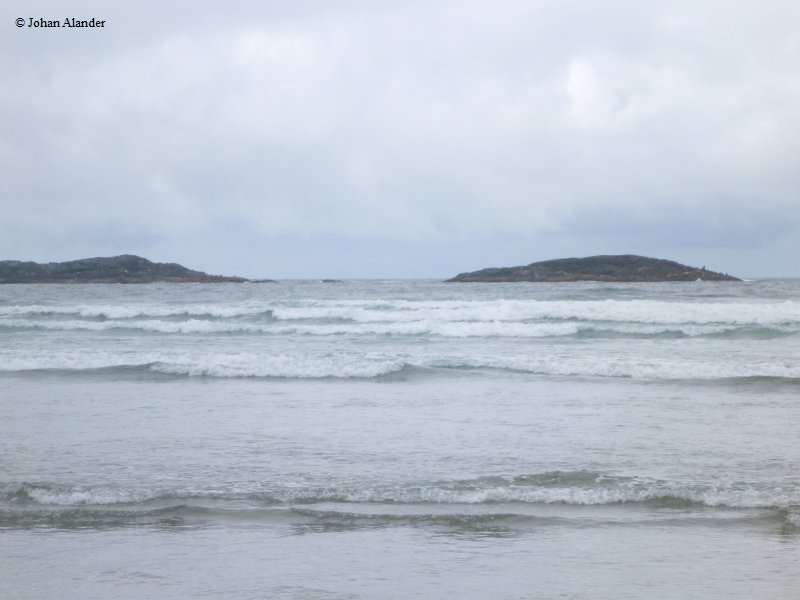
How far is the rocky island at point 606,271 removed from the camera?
6519 cm

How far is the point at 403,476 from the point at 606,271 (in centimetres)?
6120

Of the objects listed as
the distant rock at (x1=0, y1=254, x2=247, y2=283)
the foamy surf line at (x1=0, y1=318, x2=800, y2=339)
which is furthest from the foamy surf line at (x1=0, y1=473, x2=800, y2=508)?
the distant rock at (x1=0, y1=254, x2=247, y2=283)

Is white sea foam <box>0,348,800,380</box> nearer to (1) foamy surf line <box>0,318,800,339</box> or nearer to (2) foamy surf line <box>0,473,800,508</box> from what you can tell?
(1) foamy surf line <box>0,318,800,339</box>

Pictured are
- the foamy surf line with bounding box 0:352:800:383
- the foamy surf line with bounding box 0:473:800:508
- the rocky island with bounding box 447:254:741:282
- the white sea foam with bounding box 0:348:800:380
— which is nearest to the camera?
the foamy surf line with bounding box 0:473:800:508

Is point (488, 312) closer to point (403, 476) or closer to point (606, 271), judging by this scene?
point (403, 476)

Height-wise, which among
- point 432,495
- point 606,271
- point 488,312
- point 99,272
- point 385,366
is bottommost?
point 432,495

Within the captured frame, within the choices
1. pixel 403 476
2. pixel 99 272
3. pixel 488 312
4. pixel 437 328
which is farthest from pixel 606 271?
pixel 403 476

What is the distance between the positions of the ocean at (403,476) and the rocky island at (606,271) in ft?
156

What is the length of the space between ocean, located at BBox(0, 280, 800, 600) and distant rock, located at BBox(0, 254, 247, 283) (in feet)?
213

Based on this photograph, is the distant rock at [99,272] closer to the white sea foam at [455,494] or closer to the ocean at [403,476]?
the ocean at [403,476]

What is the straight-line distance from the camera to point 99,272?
81562 mm

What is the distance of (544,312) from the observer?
95.2 feet

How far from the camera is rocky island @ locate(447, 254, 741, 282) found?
65188 millimetres

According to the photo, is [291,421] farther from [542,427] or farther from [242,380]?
[242,380]
